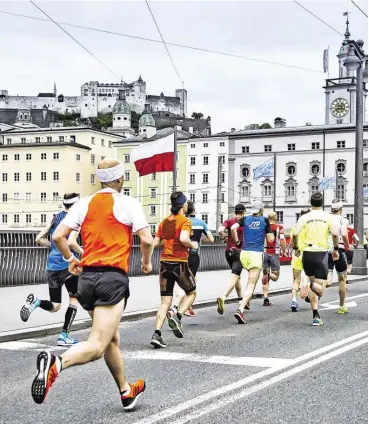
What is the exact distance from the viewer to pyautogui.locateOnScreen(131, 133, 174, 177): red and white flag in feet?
79.2

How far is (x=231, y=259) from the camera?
13812 mm

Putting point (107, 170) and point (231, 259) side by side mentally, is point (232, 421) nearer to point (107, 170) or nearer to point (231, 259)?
point (107, 170)

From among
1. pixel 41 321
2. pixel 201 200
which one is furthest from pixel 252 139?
pixel 41 321

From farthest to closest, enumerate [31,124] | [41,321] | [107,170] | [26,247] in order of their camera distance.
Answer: [31,124], [26,247], [41,321], [107,170]

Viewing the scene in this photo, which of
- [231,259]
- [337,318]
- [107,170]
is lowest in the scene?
[337,318]

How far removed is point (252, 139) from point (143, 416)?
102 metres

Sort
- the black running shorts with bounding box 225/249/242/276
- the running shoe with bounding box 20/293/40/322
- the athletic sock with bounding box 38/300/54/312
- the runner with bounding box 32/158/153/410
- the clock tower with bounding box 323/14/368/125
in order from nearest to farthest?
the runner with bounding box 32/158/153/410 < the running shoe with bounding box 20/293/40/322 < the athletic sock with bounding box 38/300/54/312 < the black running shorts with bounding box 225/249/242/276 < the clock tower with bounding box 323/14/368/125

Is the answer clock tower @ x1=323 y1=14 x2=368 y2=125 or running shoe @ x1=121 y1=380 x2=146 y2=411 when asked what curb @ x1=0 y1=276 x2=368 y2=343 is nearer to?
running shoe @ x1=121 y1=380 x2=146 y2=411

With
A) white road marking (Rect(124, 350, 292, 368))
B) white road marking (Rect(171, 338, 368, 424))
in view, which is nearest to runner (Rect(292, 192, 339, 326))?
white road marking (Rect(171, 338, 368, 424))

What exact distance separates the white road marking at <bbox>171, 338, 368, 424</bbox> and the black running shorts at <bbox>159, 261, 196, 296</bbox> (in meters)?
2.27

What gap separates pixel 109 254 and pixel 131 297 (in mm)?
10855

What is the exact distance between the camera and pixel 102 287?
19.5 feet

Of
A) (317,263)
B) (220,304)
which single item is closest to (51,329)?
(220,304)

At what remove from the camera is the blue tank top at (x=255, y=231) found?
12781mm
